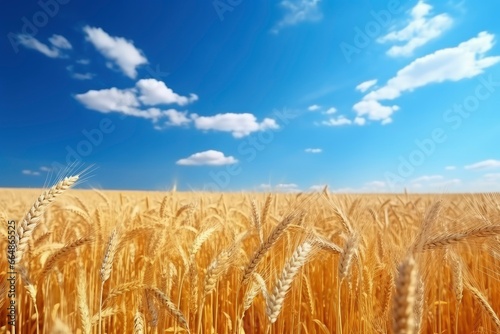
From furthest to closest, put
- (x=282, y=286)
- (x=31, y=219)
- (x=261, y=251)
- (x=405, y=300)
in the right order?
(x=261, y=251), (x=31, y=219), (x=282, y=286), (x=405, y=300)

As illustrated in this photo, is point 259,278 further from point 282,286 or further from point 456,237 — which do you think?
point 456,237

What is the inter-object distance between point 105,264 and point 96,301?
1.11m

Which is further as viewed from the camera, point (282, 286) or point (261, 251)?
point (261, 251)

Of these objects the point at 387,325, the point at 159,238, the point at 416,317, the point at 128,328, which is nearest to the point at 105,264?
the point at 159,238

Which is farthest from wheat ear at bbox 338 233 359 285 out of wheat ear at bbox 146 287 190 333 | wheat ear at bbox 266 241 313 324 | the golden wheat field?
wheat ear at bbox 146 287 190 333

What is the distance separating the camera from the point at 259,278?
5.96 ft

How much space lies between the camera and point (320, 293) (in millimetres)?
3080

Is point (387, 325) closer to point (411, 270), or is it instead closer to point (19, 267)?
point (411, 270)

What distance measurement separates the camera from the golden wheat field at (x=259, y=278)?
5.38 feet

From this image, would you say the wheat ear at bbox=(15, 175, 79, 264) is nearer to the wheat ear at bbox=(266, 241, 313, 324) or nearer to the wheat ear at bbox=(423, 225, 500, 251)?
the wheat ear at bbox=(266, 241, 313, 324)

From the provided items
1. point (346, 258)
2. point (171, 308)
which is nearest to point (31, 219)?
point (171, 308)

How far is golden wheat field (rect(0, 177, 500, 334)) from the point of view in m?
1.64

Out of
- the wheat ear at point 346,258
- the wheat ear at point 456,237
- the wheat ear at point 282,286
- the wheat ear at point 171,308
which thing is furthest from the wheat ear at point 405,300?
the wheat ear at point 171,308

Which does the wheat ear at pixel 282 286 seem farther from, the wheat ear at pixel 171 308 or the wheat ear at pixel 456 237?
the wheat ear at pixel 456 237
